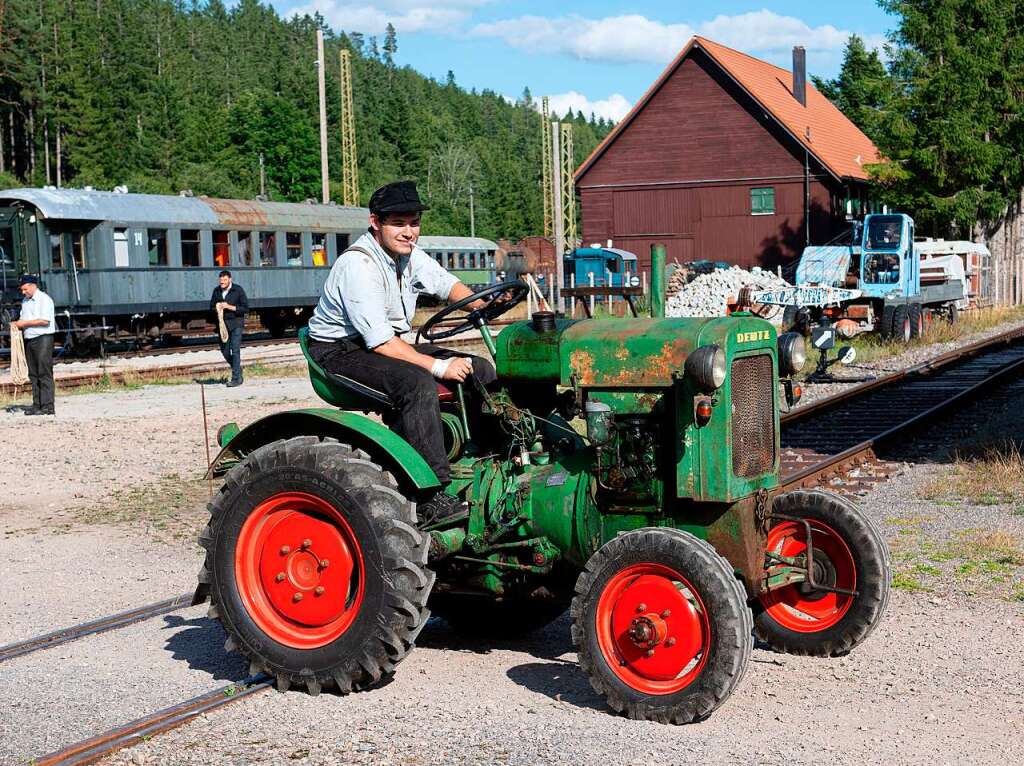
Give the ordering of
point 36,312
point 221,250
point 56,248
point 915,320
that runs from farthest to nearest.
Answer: point 221,250 < point 56,248 < point 915,320 < point 36,312

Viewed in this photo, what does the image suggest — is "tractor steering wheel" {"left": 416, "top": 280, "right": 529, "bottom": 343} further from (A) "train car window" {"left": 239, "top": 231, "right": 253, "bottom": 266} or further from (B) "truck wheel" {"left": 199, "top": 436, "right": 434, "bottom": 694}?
(A) "train car window" {"left": 239, "top": 231, "right": 253, "bottom": 266}

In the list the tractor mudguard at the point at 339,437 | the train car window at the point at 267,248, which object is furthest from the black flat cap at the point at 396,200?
the train car window at the point at 267,248

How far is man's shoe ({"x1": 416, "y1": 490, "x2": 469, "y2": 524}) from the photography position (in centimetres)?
571

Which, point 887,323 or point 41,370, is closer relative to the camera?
point 41,370

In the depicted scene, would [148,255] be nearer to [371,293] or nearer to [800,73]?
[371,293]

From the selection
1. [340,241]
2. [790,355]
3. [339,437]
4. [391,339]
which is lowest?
[339,437]

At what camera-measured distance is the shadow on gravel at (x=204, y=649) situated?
6.05 meters

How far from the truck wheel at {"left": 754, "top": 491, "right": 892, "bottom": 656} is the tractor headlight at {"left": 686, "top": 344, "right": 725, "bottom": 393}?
125 centimetres

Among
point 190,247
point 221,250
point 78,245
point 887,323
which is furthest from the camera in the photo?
point 221,250

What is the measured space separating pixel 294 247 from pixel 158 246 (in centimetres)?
487

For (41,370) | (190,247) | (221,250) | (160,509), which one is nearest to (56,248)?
(190,247)

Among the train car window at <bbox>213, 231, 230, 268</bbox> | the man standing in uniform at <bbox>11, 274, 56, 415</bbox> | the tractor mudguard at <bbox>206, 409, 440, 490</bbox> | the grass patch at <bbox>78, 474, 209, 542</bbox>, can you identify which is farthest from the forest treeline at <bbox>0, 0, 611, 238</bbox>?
the tractor mudguard at <bbox>206, 409, 440, 490</bbox>

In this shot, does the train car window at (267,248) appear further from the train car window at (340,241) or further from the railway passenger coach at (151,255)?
the train car window at (340,241)

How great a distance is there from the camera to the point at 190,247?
96.8 ft
